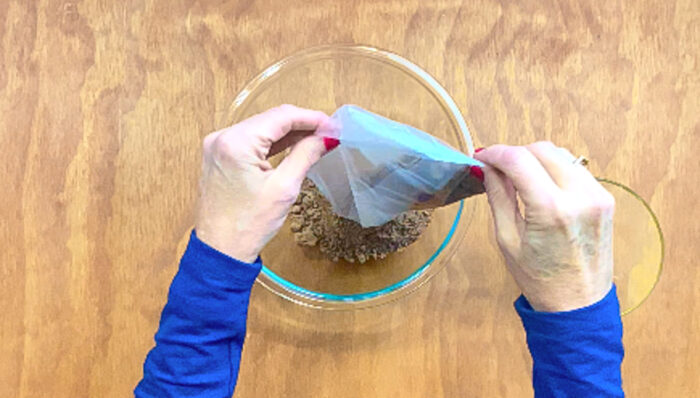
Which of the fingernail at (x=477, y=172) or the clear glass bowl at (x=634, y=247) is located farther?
the clear glass bowl at (x=634, y=247)

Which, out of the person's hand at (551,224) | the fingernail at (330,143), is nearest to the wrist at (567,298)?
the person's hand at (551,224)

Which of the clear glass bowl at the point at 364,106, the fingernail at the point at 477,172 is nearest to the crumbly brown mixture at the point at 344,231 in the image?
the clear glass bowl at the point at 364,106

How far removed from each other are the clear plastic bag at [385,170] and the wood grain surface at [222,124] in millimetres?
114

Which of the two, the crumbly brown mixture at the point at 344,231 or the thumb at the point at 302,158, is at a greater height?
the thumb at the point at 302,158

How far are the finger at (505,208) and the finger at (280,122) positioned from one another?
152 mm

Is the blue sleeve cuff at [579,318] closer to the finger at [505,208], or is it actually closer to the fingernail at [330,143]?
the finger at [505,208]

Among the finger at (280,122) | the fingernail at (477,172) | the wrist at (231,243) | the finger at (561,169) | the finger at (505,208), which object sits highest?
the finger at (280,122)

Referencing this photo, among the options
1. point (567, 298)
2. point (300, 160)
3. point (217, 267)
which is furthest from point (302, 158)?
point (567, 298)

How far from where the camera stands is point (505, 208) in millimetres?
469

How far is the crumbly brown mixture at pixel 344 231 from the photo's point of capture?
23.1 inches

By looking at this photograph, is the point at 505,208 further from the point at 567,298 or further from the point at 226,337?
the point at 226,337

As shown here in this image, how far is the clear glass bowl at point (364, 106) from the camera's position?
59cm

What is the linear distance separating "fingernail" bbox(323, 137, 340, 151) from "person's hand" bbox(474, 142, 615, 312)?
0.40ft

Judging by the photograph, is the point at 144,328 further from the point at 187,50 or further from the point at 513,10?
the point at 513,10
